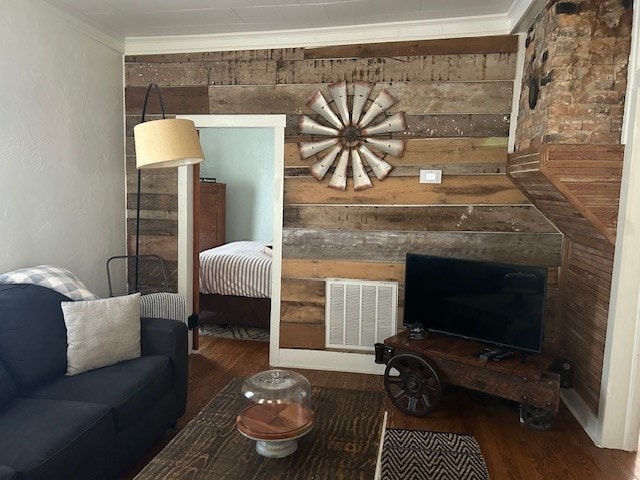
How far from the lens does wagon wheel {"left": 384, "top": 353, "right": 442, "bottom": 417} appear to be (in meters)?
3.03

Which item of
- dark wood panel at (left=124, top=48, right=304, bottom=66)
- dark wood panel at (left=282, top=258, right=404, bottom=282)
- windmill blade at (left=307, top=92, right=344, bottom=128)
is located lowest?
dark wood panel at (left=282, top=258, right=404, bottom=282)

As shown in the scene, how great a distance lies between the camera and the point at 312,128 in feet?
11.8

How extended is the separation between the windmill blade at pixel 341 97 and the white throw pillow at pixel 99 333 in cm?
197

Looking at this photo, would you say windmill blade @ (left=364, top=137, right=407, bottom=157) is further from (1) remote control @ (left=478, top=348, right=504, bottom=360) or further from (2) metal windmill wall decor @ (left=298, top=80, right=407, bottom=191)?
(1) remote control @ (left=478, top=348, right=504, bottom=360)

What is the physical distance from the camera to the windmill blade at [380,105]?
3479mm

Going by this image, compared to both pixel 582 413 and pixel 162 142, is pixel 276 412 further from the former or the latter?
pixel 582 413

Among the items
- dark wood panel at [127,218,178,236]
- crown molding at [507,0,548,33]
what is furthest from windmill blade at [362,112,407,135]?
dark wood panel at [127,218,178,236]

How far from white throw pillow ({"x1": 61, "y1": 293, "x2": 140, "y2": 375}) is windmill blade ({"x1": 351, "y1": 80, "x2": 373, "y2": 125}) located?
6.67 feet

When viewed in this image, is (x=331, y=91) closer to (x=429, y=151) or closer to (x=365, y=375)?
(x=429, y=151)

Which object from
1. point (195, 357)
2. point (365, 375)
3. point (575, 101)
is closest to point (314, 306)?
point (365, 375)

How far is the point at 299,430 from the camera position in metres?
1.79

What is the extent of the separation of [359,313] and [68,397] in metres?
2.08

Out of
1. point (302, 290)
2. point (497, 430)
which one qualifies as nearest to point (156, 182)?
point (302, 290)

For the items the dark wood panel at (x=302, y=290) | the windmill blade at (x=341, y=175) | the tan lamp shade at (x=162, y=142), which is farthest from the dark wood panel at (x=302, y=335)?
the tan lamp shade at (x=162, y=142)
